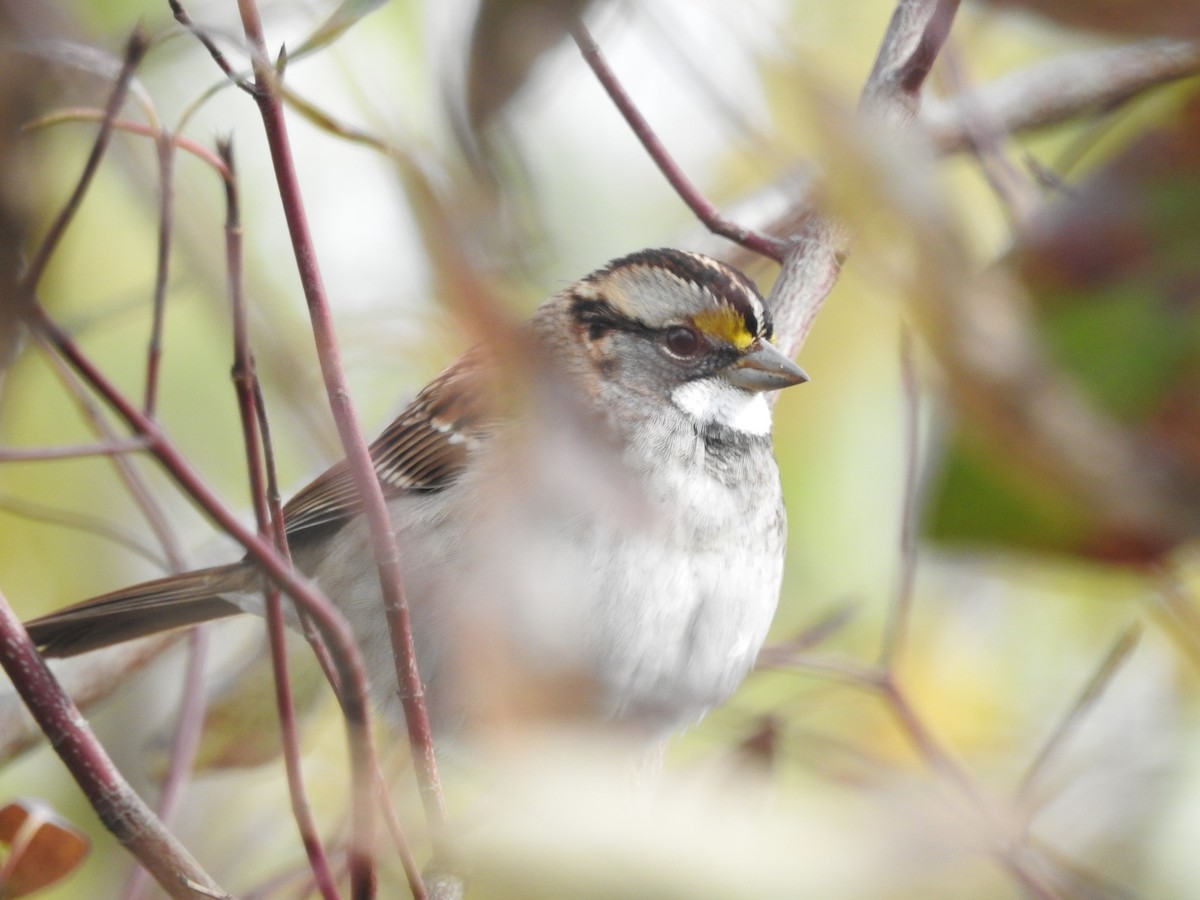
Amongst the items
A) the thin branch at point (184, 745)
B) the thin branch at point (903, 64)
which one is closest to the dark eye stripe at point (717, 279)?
the thin branch at point (903, 64)

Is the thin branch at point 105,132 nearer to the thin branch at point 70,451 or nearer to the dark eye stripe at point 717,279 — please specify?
the thin branch at point 70,451

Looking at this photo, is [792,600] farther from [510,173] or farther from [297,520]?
[510,173]

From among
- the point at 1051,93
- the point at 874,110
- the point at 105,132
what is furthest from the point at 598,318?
the point at 105,132

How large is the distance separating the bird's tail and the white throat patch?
1079 millimetres

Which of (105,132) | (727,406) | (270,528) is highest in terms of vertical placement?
(105,132)

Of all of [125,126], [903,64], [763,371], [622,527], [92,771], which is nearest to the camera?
[125,126]

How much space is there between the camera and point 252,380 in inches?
59.9

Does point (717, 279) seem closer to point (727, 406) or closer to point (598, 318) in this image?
point (727, 406)

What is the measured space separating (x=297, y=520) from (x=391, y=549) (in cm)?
197

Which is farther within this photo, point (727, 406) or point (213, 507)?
point (727, 406)

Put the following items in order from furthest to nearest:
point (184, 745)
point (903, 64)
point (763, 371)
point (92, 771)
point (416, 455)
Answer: point (416, 455)
point (763, 371)
point (184, 745)
point (903, 64)
point (92, 771)

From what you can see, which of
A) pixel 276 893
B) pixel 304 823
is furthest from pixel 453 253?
pixel 276 893

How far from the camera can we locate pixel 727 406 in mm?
3055

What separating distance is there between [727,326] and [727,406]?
19cm
